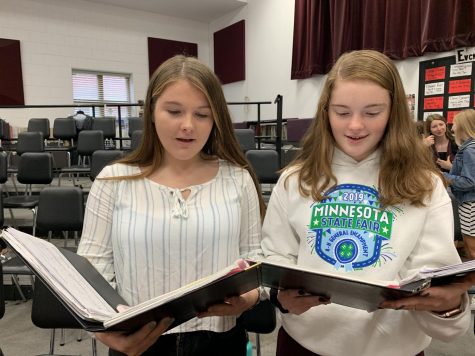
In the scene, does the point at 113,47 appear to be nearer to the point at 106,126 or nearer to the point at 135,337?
the point at 106,126

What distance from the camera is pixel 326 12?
6629 millimetres

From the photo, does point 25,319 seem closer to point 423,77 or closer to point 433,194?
point 433,194

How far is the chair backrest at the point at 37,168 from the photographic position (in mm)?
3795

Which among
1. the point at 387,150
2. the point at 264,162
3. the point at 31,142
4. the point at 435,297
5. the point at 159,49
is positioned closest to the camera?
the point at 435,297

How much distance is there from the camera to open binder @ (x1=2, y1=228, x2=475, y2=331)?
2.13 ft

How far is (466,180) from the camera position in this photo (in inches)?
113

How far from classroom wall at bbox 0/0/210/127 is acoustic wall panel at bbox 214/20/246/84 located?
4.18 ft

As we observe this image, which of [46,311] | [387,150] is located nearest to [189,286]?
[387,150]

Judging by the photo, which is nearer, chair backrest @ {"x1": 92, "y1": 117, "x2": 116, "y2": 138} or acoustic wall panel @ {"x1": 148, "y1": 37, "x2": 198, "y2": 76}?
chair backrest @ {"x1": 92, "y1": 117, "x2": 116, "y2": 138}

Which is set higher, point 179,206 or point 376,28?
point 376,28

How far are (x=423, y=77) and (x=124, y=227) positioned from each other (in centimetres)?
536

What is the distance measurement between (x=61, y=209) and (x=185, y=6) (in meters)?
7.43

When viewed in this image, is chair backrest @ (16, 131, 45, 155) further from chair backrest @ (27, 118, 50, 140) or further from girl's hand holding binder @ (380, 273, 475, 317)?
girl's hand holding binder @ (380, 273, 475, 317)

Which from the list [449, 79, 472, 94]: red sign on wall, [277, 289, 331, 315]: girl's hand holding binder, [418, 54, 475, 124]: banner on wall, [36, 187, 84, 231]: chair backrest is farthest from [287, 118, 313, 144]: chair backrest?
[277, 289, 331, 315]: girl's hand holding binder
